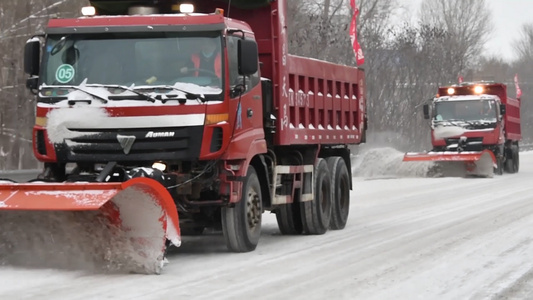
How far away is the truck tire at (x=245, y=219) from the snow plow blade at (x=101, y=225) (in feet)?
5.12

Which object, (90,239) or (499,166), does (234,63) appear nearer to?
(90,239)

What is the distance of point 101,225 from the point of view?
9484 millimetres

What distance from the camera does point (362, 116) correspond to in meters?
16.1

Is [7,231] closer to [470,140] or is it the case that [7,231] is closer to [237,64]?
[237,64]

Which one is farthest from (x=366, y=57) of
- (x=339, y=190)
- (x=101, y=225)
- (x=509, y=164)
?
(x=101, y=225)

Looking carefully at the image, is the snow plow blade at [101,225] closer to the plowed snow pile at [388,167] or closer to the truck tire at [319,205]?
the truck tire at [319,205]

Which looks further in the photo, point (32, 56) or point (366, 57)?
point (366, 57)

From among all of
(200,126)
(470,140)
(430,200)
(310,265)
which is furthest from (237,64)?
(470,140)

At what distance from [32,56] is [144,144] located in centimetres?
162

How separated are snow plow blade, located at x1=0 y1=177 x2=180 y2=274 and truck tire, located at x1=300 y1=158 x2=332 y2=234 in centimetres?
440

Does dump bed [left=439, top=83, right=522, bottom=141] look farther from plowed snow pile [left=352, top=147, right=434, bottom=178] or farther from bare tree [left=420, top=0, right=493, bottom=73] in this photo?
bare tree [left=420, top=0, right=493, bottom=73]

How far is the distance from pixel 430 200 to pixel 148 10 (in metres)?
10.3

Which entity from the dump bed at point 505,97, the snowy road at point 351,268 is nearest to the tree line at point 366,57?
the dump bed at point 505,97

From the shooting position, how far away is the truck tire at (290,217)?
13758mm
